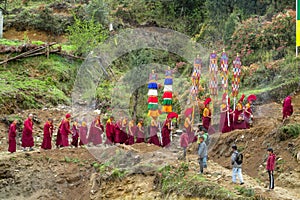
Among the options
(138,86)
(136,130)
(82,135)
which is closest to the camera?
(82,135)

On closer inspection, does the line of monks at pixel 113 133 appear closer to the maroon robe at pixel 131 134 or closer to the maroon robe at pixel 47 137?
the maroon robe at pixel 131 134

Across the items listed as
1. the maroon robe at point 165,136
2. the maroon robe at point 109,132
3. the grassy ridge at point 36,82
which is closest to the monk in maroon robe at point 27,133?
the maroon robe at point 109,132

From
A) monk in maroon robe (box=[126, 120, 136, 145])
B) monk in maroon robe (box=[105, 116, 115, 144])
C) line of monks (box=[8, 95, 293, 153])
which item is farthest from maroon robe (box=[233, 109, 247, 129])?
monk in maroon robe (box=[105, 116, 115, 144])

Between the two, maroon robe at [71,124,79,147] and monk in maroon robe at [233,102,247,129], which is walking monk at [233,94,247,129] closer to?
monk in maroon robe at [233,102,247,129]

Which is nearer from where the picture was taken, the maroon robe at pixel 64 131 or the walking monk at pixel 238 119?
the maroon robe at pixel 64 131

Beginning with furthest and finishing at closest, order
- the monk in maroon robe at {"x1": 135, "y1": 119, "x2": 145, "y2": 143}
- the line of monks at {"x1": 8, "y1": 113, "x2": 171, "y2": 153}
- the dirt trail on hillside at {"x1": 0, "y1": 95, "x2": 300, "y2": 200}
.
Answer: the monk in maroon robe at {"x1": 135, "y1": 119, "x2": 145, "y2": 143} < the line of monks at {"x1": 8, "y1": 113, "x2": 171, "y2": 153} < the dirt trail on hillside at {"x1": 0, "y1": 95, "x2": 300, "y2": 200}

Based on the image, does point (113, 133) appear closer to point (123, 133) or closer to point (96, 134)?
point (123, 133)

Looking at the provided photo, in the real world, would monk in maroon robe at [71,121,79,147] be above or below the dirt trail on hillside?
above

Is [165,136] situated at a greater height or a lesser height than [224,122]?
lesser

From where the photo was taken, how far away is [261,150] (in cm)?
1430

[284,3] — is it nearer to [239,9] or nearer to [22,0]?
[239,9]

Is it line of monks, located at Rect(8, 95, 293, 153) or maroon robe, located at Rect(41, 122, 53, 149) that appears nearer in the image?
maroon robe, located at Rect(41, 122, 53, 149)

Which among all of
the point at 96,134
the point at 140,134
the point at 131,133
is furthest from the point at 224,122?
the point at 96,134

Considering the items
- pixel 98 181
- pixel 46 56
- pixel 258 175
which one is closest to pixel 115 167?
pixel 98 181
